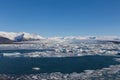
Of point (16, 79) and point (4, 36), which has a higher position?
point (4, 36)

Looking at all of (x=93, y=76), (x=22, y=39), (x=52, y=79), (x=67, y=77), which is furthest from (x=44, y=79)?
(x=22, y=39)

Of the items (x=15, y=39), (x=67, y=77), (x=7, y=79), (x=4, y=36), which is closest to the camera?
(x=7, y=79)

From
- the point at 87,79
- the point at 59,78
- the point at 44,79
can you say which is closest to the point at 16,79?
the point at 44,79

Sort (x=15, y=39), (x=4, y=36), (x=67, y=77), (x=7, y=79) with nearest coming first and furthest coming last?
(x=7, y=79) → (x=67, y=77) → (x=4, y=36) → (x=15, y=39)

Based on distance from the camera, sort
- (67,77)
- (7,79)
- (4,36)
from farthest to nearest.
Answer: (4,36) < (67,77) < (7,79)

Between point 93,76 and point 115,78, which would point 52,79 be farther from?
point 115,78

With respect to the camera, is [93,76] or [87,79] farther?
Result: [93,76]

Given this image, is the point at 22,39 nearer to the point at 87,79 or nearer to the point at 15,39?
the point at 15,39

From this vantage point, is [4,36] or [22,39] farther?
[22,39]

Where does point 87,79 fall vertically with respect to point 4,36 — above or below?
below
